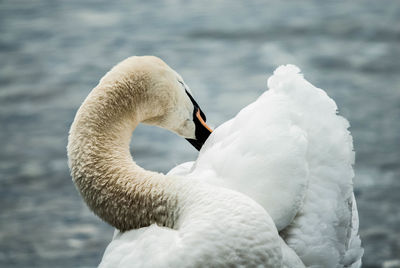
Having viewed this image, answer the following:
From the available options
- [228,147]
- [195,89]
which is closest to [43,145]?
[195,89]

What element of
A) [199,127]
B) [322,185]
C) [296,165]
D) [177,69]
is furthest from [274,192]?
[177,69]

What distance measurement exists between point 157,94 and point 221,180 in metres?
0.41

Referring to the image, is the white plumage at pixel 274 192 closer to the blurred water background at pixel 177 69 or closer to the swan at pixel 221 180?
the swan at pixel 221 180

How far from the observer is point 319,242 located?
2295mm

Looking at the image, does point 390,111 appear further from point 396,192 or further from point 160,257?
point 160,257

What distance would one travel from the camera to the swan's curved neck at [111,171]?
7.31 feet

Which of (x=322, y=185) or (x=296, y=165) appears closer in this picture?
(x=296, y=165)

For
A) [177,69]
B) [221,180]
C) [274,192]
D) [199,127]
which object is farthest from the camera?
[177,69]

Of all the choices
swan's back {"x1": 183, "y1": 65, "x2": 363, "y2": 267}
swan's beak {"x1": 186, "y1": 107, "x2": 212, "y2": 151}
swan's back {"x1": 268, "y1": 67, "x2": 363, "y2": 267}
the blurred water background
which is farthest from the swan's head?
the blurred water background

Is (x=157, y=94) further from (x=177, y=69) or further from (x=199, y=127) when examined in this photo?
(x=177, y=69)

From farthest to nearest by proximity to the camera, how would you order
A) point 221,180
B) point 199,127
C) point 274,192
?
point 199,127, point 221,180, point 274,192

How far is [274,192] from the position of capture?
2.23 metres

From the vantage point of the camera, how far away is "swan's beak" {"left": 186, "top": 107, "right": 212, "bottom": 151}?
2.59 m

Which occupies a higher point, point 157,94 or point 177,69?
point 157,94
